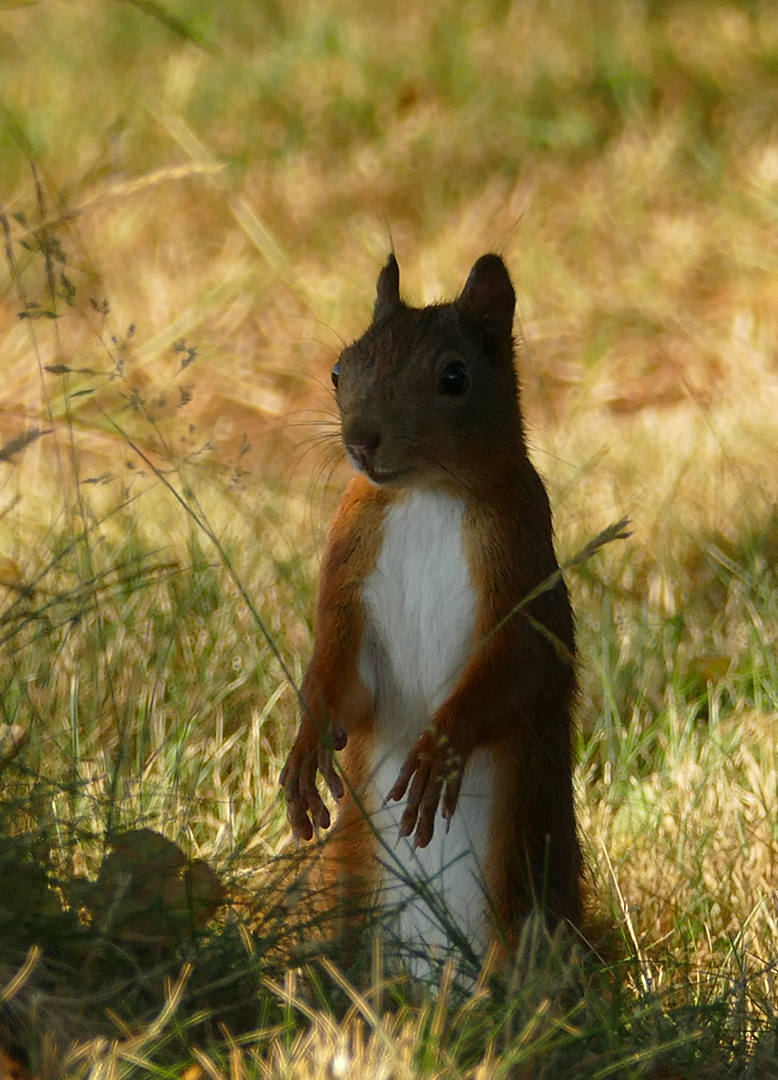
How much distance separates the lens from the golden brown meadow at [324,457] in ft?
7.54

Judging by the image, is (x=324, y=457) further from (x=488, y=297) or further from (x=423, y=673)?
(x=423, y=673)

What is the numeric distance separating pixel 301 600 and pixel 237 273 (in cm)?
274

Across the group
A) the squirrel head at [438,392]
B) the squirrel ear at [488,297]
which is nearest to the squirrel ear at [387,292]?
the squirrel head at [438,392]

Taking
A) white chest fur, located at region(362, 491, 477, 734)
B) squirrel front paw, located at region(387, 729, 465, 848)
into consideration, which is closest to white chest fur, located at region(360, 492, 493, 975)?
white chest fur, located at region(362, 491, 477, 734)

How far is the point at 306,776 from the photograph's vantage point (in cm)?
283

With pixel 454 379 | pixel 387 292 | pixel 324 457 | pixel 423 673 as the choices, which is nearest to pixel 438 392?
pixel 454 379

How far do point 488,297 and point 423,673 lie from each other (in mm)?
620

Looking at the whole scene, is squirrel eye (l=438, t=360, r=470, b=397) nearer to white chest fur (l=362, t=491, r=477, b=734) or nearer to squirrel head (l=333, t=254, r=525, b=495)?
squirrel head (l=333, t=254, r=525, b=495)

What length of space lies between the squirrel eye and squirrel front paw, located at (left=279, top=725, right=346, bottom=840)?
0.56 meters

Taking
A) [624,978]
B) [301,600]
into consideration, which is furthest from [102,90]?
[624,978]

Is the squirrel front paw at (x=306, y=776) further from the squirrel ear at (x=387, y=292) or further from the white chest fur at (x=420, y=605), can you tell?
the squirrel ear at (x=387, y=292)

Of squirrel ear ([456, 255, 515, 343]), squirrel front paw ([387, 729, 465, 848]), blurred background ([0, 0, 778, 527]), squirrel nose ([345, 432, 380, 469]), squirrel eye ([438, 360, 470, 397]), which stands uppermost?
blurred background ([0, 0, 778, 527])

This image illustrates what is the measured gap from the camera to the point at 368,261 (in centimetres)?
646

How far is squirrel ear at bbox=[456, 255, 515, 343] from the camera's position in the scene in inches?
116
